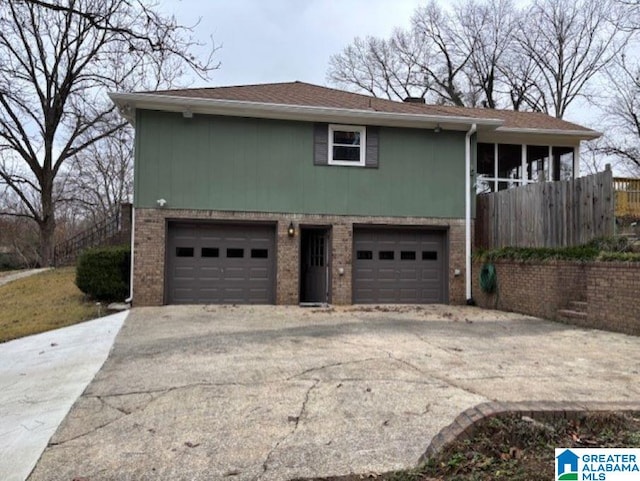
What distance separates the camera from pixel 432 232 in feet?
43.7

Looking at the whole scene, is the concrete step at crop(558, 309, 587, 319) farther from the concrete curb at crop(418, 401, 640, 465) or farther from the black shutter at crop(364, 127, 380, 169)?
the concrete curb at crop(418, 401, 640, 465)

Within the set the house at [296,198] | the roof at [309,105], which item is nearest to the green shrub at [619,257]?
the house at [296,198]

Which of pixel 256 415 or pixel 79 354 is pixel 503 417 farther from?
pixel 79 354

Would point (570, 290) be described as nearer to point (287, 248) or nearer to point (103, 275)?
point (287, 248)

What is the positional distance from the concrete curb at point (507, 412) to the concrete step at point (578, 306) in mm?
6310

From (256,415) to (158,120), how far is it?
9421mm

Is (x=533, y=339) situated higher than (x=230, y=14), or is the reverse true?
(x=230, y=14)

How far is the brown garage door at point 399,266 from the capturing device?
42.3 feet

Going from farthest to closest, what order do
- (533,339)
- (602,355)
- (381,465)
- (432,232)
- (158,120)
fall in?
(432,232) < (158,120) < (533,339) < (602,355) < (381,465)

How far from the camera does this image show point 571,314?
955 centimetres

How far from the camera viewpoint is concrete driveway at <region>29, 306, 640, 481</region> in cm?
336

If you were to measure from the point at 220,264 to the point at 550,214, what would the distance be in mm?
7810

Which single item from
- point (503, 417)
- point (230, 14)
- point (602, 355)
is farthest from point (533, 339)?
point (230, 14)

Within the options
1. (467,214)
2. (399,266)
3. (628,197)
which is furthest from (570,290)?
(628,197)
